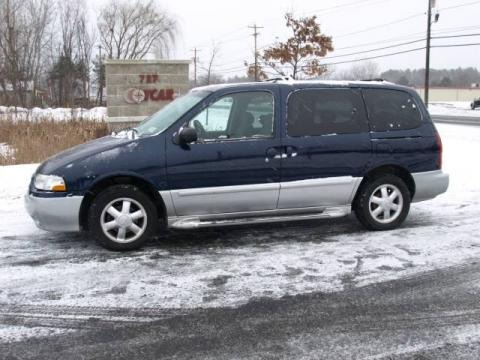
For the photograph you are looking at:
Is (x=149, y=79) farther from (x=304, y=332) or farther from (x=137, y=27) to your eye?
(x=137, y=27)

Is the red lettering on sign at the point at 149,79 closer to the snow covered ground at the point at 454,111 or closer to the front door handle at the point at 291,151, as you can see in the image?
Answer: the front door handle at the point at 291,151

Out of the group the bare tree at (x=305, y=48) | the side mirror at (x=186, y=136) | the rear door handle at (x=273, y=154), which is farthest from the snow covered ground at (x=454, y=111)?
the side mirror at (x=186, y=136)

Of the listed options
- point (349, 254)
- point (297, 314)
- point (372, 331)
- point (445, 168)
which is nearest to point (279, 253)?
point (349, 254)

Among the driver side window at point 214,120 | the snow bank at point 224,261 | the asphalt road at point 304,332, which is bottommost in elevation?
the asphalt road at point 304,332

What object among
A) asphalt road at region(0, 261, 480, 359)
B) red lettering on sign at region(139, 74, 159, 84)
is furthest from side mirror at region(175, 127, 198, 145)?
red lettering on sign at region(139, 74, 159, 84)

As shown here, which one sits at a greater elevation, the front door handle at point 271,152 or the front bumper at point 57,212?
the front door handle at point 271,152

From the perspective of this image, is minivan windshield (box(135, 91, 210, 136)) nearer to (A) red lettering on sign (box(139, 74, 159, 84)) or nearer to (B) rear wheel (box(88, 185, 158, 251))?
(B) rear wheel (box(88, 185, 158, 251))

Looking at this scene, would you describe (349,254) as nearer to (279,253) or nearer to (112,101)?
(279,253)

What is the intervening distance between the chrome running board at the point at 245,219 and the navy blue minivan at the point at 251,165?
11mm

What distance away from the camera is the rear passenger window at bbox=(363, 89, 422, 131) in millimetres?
6105

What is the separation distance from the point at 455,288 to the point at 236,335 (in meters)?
2.02

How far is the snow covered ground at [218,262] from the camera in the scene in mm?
4262

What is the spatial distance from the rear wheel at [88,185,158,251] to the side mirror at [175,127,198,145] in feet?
2.16

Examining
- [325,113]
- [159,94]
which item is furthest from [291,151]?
[159,94]
